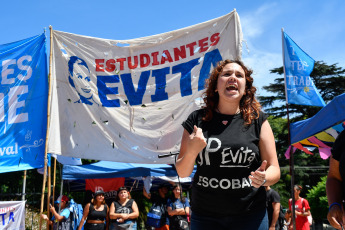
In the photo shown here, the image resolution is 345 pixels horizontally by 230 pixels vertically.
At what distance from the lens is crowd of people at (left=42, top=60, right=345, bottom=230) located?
1.99m

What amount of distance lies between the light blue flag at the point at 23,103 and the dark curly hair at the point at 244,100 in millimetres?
4193

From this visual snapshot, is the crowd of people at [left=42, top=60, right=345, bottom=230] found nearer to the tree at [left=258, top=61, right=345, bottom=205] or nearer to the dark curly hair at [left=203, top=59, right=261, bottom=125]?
the dark curly hair at [left=203, top=59, right=261, bottom=125]

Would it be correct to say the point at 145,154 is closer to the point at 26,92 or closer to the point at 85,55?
the point at 85,55

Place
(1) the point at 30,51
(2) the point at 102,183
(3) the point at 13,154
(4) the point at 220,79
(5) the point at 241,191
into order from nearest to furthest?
(5) the point at 241,191 → (4) the point at 220,79 → (3) the point at 13,154 → (1) the point at 30,51 → (2) the point at 102,183

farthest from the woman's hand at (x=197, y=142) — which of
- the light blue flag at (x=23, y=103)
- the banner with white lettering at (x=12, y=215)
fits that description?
the banner with white lettering at (x=12, y=215)

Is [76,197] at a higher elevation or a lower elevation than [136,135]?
lower

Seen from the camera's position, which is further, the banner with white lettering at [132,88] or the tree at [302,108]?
the tree at [302,108]

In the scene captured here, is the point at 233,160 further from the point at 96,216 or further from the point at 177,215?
the point at 96,216

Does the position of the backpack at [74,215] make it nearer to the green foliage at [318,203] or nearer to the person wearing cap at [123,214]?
the person wearing cap at [123,214]

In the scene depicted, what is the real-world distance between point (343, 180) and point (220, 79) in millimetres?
947

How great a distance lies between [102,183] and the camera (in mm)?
10156

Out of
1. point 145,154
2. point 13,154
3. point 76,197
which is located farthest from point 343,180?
point 76,197

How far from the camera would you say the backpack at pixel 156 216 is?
8.17 meters

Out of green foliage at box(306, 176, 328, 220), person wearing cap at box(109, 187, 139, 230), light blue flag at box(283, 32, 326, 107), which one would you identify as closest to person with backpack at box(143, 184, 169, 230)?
person wearing cap at box(109, 187, 139, 230)
